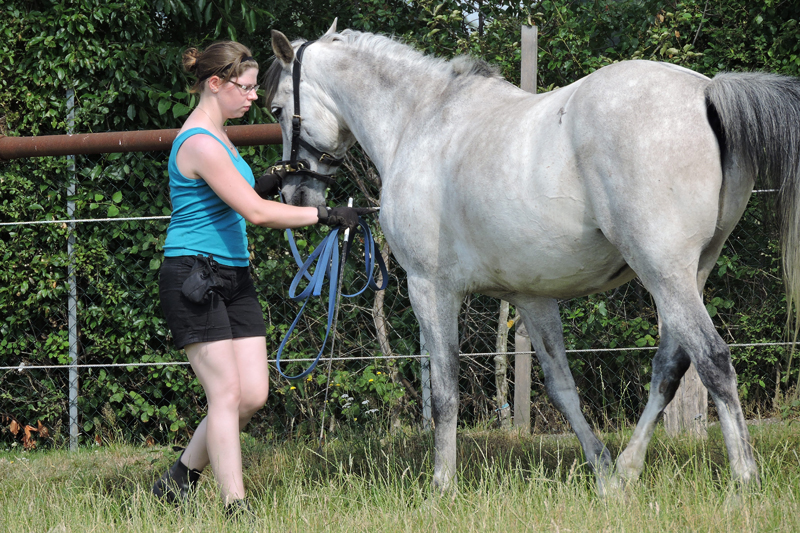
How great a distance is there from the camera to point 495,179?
270cm

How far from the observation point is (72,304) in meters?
5.03

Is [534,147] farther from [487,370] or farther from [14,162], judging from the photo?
[14,162]

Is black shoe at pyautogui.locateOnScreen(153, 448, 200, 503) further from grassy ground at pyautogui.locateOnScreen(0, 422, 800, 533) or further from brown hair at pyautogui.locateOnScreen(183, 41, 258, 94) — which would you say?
brown hair at pyautogui.locateOnScreen(183, 41, 258, 94)

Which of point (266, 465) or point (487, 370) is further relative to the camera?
point (487, 370)

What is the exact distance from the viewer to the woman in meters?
2.78

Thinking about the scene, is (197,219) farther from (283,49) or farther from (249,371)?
(283,49)

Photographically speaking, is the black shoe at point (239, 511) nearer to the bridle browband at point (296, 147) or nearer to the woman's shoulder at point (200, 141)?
the woman's shoulder at point (200, 141)

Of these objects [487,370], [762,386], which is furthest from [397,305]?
[762,386]

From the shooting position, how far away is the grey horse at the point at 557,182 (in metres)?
2.34

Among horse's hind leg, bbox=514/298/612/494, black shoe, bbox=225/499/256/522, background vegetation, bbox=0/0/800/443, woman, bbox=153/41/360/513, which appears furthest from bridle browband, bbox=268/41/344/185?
black shoe, bbox=225/499/256/522

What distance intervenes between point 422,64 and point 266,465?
2225mm

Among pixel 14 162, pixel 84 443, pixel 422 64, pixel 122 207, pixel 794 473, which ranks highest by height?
pixel 422 64

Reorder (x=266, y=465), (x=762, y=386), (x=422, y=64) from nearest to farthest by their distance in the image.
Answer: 1. (x=422, y=64)
2. (x=266, y=465)
3. (x=762, y=386)

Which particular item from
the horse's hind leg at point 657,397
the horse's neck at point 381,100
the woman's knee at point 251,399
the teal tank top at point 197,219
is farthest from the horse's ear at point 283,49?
the horse's hind leg at point 657,397
